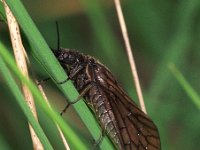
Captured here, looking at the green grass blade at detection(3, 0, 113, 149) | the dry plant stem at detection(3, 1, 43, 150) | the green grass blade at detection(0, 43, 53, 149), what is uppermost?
the dry plant stem at detection(3, 1, 43, 150)

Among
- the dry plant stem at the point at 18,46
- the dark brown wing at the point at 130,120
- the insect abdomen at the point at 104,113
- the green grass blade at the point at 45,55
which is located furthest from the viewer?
the dark brown wing at the point at 130,120

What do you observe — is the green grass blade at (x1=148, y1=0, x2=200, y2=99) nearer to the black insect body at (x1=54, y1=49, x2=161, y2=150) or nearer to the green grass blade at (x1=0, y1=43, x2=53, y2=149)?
the black insect body at (x1=54, y1=49, x2=161, y2=150)

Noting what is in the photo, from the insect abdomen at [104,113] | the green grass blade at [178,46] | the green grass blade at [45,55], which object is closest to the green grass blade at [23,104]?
the green grass blade at [45,55]

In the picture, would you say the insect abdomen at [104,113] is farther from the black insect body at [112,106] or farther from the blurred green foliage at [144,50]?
the blurred green foliage at [144,50]

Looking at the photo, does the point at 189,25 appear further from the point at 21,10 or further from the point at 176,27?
the point at 21,10

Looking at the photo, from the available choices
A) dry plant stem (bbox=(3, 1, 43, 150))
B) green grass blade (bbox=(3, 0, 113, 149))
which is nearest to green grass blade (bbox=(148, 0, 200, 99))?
dry plant stem (bbox=(3, 1, 43, 150))
